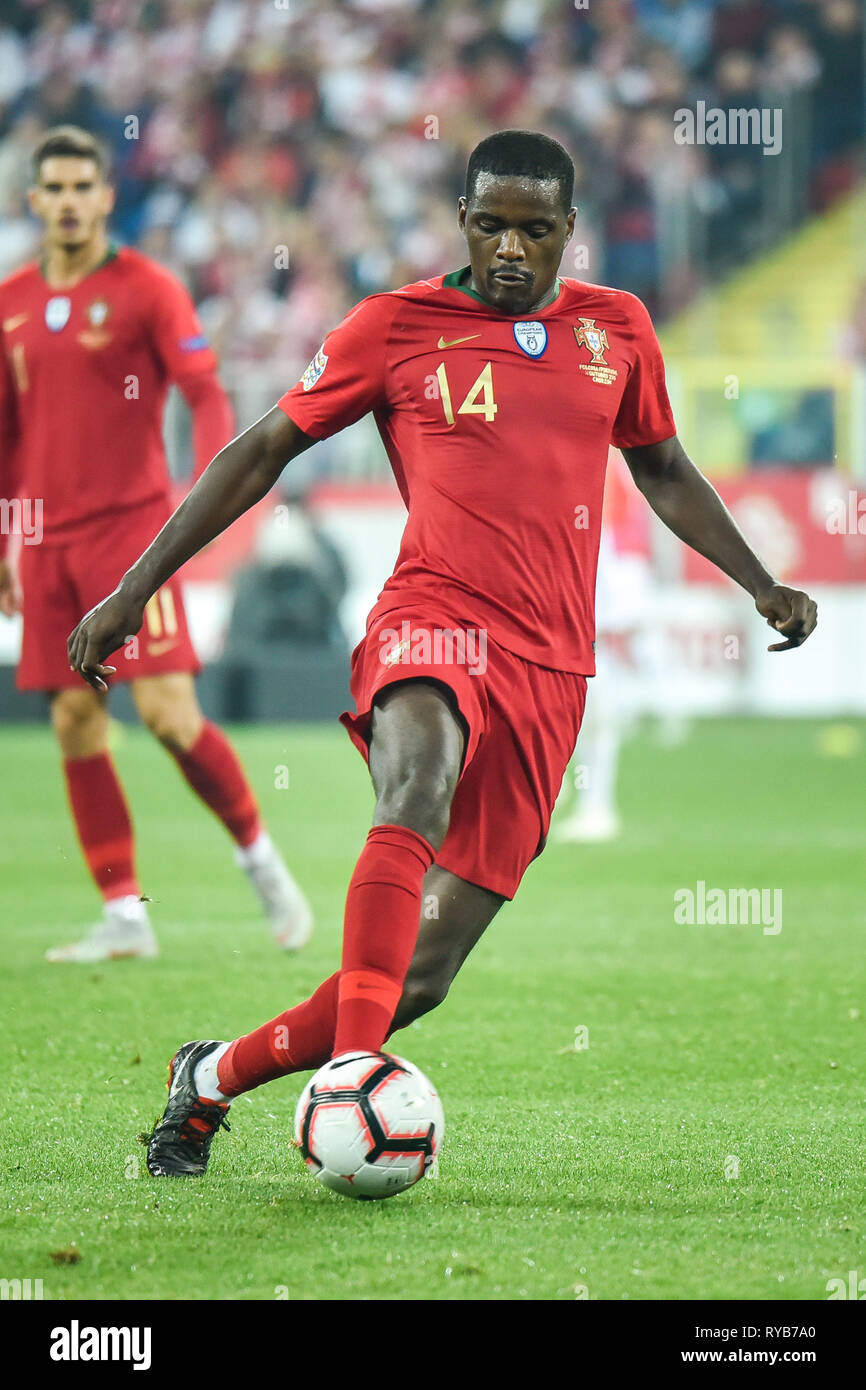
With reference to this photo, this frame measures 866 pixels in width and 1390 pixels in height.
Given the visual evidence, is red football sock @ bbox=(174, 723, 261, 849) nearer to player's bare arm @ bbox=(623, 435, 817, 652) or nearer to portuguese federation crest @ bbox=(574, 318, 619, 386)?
player's bare arm @ bbox=(623, 435, 817, 652)

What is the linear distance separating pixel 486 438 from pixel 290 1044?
1.11m

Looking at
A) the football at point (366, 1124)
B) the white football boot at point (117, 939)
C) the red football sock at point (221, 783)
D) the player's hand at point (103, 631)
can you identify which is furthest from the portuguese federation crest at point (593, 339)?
the white football boot at point (117, 939)

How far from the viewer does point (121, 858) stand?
614 centimetres

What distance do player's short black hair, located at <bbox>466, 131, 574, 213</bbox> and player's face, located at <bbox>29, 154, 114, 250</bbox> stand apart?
2.93 m

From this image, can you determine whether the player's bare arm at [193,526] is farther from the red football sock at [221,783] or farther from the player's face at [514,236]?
the red football sock at [221,783]

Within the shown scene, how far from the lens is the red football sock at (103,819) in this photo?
20.0ft

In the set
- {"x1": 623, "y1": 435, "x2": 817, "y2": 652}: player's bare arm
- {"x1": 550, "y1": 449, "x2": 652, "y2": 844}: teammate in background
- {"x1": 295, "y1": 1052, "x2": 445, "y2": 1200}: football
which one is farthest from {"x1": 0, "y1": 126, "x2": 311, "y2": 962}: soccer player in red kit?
{"x1": 295, "y1": 1052, "x2": 445, "y2": 1200}: football

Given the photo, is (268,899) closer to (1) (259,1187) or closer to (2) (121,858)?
(2) (121,858)

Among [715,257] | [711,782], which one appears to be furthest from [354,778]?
[715,257]

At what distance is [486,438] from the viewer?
3.50m

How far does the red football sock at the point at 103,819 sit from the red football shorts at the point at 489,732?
8.98 ft

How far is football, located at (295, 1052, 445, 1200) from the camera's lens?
298 cm

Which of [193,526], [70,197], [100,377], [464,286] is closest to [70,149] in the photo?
[70,197]

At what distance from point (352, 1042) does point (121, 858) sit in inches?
126
